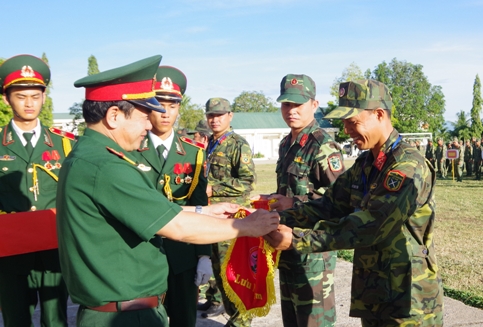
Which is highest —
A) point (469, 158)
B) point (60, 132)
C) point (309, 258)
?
point (60, 132)

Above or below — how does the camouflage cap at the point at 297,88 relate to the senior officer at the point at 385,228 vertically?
above

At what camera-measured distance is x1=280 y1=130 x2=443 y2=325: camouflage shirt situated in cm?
302

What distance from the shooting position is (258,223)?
3084 millimetres

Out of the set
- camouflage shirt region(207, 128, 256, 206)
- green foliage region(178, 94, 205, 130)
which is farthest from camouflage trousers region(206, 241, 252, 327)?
green foliage region(178, 94, 205, 130)

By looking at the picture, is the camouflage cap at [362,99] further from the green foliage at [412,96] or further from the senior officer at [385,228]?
the green foliage at [412,96]

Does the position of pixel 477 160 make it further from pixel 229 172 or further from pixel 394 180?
pixel 394 180

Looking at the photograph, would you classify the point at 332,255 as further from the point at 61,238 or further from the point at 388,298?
the point at 61,238

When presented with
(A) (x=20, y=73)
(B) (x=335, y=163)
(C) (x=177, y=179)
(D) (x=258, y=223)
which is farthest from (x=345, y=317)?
(A) (x=20, y=73)

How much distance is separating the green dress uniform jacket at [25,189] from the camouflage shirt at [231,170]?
229cm

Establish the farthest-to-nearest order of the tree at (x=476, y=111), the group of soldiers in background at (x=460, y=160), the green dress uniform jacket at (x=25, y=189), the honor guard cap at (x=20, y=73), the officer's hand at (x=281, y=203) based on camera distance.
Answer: the tree at (x=476, y=111) < the group of soldiers in background at (x=460, y=160) < the officer's hand at (x=281, y=203) < the honor guard cap at (x=20, y=73) < the green dress uniform jacket at (x=25, y=189)

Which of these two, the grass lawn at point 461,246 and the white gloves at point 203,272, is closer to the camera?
the white gloves at point 203,272


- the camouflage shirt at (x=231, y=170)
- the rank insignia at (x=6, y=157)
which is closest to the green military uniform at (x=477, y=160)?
the camouflage shirt at (x=231, y=170)

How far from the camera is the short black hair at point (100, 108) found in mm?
Answer: 2547

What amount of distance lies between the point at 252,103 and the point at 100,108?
313 feet
